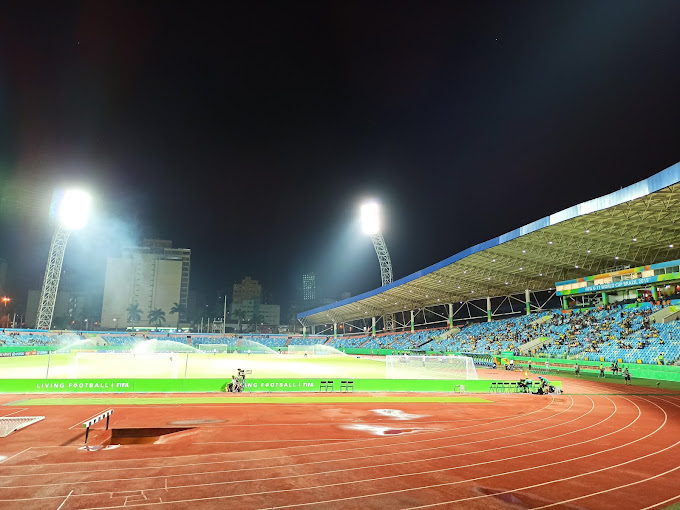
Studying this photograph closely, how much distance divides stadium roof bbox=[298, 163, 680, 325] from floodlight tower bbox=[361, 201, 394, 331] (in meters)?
15.2

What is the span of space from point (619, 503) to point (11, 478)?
13.4m

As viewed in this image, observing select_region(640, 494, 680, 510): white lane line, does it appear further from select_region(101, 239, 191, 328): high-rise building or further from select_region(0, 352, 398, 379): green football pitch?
select_region(101, 239, 191, 328): high-rise building

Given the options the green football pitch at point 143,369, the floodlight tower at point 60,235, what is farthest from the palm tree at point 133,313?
the green football pitch at point 143,369

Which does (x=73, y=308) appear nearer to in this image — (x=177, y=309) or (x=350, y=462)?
(x=177, y=309)

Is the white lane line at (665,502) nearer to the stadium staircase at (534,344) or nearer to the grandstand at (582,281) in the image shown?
the grandstand at (582,281)

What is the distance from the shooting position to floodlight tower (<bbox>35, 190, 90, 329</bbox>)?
245 feet

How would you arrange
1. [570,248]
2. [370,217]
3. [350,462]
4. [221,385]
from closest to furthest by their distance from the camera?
[350,462], [221,385], [570,248], [370,217]

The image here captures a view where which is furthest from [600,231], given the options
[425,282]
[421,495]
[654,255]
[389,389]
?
[421,495]

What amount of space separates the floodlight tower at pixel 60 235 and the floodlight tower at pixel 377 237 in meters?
51.5

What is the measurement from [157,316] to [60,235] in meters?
81.2

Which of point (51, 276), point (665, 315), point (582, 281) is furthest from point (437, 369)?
point (51, 276)

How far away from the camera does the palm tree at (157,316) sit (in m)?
160

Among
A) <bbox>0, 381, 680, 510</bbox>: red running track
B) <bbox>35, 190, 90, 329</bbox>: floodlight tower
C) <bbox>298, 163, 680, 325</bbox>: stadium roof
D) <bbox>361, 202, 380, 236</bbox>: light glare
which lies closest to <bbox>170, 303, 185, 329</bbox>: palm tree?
<bbox>35, 190, 90, 329</bbox>: floodlight tower

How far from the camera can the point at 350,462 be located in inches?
447
